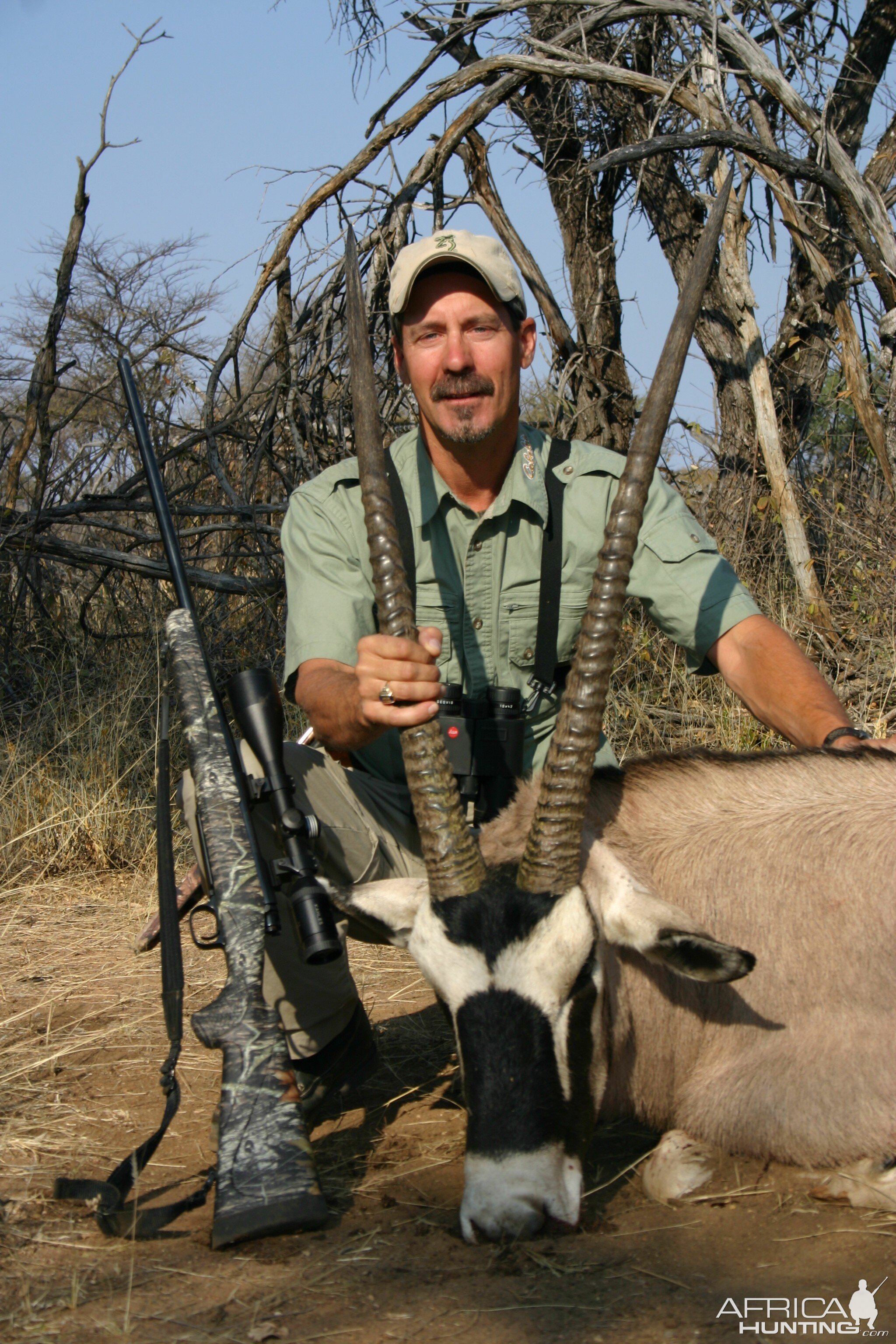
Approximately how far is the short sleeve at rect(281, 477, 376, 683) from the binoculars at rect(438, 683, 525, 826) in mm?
407

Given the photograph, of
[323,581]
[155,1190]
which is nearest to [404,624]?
[323,581]

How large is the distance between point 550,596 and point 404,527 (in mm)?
541

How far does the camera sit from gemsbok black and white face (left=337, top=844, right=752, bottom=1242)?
2449 millimetres

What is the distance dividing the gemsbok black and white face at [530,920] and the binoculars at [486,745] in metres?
0.58

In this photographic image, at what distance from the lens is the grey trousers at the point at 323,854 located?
3.42 metres

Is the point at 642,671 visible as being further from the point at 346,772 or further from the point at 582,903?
the point at 582,903

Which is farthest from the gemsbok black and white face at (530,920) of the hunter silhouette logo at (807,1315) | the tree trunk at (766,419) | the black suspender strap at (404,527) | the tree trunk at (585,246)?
the tree trunk at (585,246)

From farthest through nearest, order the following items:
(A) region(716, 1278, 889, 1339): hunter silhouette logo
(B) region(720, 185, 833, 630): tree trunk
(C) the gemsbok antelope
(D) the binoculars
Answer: (B) region(720, 185, 833, 630): tree trunk
(D) the binoculars
(C) the gemsbok antelope
(A) region(716, 1278, 889, 1339): hunter silhouette logo

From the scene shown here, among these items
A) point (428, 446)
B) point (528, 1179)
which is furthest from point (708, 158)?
point (528, 1179)

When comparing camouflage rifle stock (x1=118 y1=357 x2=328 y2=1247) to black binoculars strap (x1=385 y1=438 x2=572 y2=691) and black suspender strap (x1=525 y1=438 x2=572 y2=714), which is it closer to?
black binoculars strap (x1=385 y1=438 x2=572 y2=691)

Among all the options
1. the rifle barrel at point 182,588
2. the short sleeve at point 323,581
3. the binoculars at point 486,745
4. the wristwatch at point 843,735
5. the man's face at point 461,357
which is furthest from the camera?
the man's face at point 461,357

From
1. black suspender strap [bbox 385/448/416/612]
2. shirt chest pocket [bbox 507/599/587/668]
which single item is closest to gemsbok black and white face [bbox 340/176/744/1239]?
black suspender strap [bbox 385/448/416/612]

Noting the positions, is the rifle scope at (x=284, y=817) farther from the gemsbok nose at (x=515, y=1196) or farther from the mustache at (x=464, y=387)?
the mustache at (x=464, y=387)

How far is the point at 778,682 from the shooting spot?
11.7 ft
